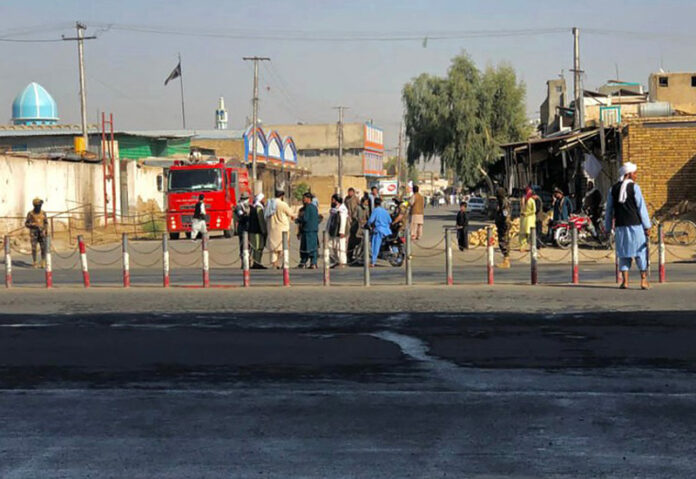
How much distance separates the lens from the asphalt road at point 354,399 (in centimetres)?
555

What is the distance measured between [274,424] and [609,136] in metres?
26.5

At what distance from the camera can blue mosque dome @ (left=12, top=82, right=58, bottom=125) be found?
273 ft

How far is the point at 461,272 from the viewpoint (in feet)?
65.4

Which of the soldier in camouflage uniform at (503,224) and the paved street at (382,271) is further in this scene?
the soldier in camouflage uniform at (503,224)

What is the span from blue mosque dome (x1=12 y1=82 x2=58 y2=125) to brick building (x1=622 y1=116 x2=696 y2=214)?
64.1 metres

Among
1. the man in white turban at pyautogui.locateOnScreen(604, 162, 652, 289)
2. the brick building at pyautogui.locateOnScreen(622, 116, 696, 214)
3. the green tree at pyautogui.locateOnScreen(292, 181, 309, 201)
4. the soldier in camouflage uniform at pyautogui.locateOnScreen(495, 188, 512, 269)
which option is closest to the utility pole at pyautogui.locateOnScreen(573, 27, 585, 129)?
the brick building at pyautogui.locateOnScreen(622, 116, 696, 214)

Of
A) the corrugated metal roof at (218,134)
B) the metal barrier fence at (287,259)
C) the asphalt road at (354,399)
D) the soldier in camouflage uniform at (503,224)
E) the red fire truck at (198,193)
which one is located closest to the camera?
the asphalt road at (354,399)

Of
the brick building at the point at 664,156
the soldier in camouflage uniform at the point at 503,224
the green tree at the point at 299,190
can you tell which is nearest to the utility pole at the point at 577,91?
the brick building at the point at 664,156

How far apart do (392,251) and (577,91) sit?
26526 mm

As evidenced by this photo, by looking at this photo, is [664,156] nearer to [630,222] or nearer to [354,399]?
[630,222]

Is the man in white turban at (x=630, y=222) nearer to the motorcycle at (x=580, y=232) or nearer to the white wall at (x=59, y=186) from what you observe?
the motorcycle at (x=580, y=232)

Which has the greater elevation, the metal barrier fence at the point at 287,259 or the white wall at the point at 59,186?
the white wall at the point at 59,186

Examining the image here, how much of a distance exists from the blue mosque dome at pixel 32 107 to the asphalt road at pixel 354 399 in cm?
7614

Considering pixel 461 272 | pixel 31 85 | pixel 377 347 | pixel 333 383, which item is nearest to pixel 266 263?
pixel 461 272
